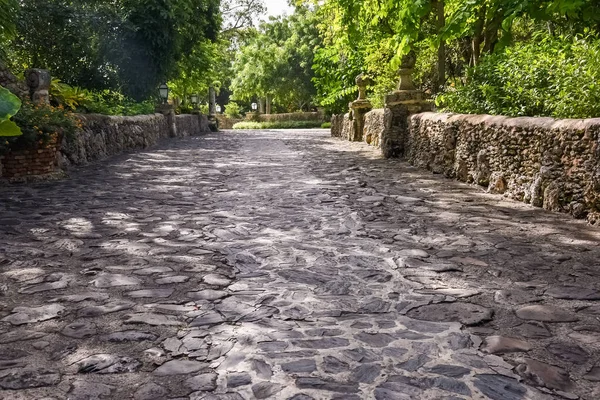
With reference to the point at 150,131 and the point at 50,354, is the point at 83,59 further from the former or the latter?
the point at 50,354

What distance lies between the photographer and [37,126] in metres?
8.70

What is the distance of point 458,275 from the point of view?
13.1 feet

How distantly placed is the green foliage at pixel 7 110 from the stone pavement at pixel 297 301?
63.0 inches

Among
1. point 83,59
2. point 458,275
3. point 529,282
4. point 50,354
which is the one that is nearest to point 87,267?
point 50,354

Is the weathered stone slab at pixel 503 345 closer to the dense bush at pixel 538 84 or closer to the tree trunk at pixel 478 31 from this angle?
the dense bush at pixel 538 84

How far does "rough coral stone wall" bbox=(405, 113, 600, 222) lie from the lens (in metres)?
5.54

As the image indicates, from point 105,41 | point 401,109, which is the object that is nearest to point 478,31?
point 401,109

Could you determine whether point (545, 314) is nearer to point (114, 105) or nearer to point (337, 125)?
point (114, 105)

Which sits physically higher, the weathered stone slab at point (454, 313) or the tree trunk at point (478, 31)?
the tree trunk at point (478, 31)

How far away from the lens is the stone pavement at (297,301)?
8.10 feet

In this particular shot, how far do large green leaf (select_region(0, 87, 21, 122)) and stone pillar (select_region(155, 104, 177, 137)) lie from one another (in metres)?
23.8

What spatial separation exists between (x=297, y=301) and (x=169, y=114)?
22337 mm

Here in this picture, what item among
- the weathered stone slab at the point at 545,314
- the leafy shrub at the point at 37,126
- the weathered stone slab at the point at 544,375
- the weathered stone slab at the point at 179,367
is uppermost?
the leafy shrub at the point at 37,126

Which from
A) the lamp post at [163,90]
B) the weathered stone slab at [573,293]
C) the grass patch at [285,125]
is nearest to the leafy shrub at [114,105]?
the lamp post at [163,90]
